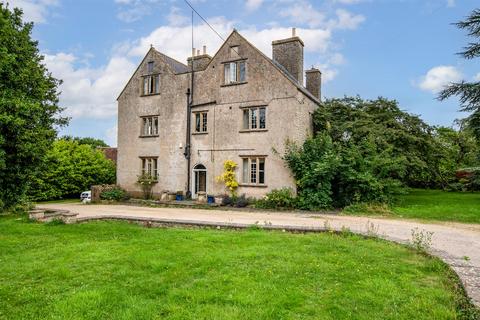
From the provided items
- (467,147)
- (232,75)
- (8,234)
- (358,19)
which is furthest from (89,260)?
(467,147)

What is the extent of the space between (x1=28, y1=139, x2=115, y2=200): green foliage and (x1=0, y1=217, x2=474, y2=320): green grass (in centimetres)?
1658

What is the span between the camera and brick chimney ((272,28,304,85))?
21.9 meters

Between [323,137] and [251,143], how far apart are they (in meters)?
4.07

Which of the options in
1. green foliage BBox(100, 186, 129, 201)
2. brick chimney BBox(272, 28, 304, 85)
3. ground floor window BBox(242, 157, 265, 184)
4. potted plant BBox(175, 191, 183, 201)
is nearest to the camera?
ground floor window BBox(242, 157, 265, 184)

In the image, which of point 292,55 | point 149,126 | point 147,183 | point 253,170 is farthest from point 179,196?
point 292,55

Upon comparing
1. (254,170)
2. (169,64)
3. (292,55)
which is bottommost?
(254,170)

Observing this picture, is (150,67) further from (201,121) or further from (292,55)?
(292,55)

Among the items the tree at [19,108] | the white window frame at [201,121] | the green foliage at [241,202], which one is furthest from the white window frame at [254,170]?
the tree at [19,108]

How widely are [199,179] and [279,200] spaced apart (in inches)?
237

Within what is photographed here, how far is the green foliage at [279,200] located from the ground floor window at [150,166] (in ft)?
27.3

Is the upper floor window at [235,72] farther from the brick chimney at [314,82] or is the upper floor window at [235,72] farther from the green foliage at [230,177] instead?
the brick chimney at [314,82]

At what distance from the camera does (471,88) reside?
19250 millimetres

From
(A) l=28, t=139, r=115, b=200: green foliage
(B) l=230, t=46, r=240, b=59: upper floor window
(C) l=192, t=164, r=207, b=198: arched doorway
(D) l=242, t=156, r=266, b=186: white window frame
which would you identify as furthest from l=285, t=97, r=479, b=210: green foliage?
(A) l=28, t=139, r=115, b=200: green foliage

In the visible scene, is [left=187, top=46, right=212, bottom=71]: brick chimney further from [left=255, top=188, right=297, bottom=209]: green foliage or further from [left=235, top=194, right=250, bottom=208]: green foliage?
[left=255, top=188, right=297, bottom=209]: green foliage
